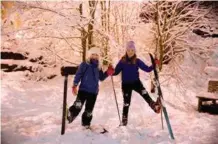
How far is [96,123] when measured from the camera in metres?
7.12

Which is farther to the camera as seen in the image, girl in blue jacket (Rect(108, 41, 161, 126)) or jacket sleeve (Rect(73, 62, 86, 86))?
girl in blue jacket (Rect(108, 41, 161, 126))

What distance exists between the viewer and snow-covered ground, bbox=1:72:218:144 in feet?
20.0

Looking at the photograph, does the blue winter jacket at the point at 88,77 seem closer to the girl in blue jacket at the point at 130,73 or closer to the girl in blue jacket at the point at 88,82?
the girl in blue jacket at the point at 88,82

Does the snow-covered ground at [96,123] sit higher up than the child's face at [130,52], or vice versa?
the child's face at [130,52]

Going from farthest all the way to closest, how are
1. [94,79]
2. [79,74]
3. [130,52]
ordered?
[130,52] → [94,79] → [79,74]

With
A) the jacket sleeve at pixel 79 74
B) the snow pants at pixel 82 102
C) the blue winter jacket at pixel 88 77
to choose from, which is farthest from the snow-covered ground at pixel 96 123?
the jacket sleeve at pixel 79 74

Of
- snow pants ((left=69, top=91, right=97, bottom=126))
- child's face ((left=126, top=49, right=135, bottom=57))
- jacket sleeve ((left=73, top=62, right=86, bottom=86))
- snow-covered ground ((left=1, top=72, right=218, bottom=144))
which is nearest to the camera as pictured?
snow-covered ground ((left=1, top=72, right=218, bottom=144))

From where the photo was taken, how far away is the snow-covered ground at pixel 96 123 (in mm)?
6082

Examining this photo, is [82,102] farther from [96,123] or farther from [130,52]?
[130,52]

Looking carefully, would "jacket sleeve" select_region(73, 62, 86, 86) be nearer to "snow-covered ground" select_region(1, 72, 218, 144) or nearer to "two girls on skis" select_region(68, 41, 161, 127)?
"two girls on skis" select_region(68, 41, 161, 127)

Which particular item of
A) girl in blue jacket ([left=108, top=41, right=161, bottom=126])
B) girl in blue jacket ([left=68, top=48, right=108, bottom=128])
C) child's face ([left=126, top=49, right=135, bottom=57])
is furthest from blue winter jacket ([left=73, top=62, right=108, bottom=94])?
child's face ([left=126, top=49, right=135, bottom=57])

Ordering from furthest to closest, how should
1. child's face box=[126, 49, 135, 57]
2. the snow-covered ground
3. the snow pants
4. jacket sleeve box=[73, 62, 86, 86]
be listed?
child's face box=[126, 49, 135, 57] → the snow pants → jacket sleeve box=[73, 62, 86, 86] → the snow-covered ground

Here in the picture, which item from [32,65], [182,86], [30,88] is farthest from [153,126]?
[32,65]

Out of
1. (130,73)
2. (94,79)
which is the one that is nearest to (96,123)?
(94,79)
